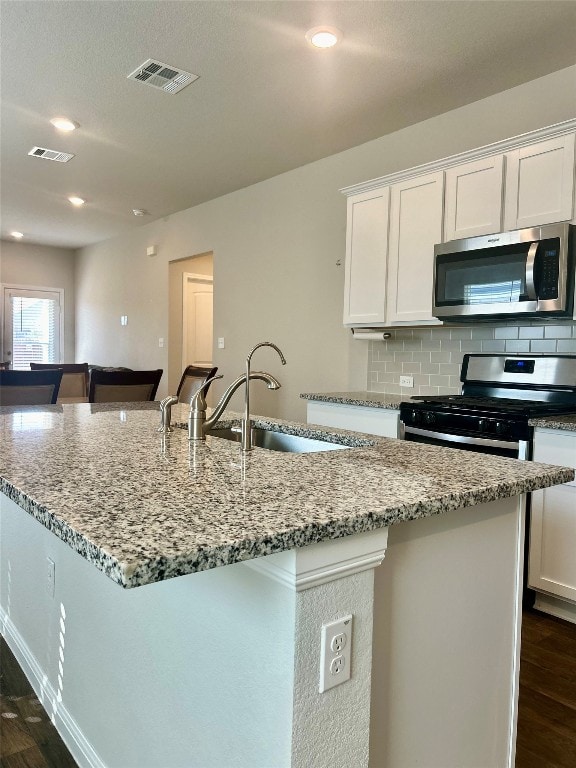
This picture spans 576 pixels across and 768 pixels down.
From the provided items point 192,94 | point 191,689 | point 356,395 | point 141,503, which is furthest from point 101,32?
point 191,689

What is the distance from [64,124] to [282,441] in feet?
9.86

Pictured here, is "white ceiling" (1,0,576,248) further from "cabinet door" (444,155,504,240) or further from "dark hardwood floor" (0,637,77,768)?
"dark hardwood floor" (0,637,77,768)

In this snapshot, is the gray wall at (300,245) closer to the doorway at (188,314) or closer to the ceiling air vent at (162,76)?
the doorway at (188,314)

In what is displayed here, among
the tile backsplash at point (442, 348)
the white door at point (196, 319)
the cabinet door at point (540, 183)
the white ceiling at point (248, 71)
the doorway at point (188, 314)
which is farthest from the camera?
the white door at point (196, 319)

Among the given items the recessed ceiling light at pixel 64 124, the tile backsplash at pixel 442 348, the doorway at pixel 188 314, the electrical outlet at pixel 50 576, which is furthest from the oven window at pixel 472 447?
the doorway at pixel 188 314

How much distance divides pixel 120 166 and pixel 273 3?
101 inches

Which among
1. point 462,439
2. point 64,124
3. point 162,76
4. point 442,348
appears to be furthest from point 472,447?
point 64,124

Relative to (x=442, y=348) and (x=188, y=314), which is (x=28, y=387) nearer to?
(x=442, y=348)

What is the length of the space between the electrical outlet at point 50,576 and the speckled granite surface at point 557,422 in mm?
1946

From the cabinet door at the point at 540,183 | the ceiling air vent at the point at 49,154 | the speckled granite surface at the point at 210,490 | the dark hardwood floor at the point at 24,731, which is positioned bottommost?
the dark hardwood floor at the point at 24,731

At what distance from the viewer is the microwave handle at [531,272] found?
104 inches

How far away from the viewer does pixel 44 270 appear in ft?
27.4

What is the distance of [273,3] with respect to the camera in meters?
2.39

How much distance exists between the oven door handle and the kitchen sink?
1142 mm
